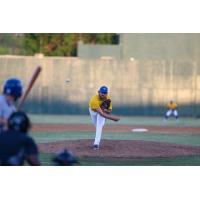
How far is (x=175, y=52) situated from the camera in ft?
121

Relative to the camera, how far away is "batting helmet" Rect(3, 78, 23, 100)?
6.71 meters

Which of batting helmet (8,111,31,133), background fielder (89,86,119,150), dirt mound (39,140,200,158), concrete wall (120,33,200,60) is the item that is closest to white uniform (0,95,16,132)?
batting helmet (8,111,31,133)

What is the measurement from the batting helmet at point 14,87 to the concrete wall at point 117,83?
27587 millimetres

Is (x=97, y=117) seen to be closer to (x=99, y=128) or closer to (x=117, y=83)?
(x=99, y=128)

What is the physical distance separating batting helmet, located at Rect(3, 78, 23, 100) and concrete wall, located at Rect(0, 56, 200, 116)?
27587 mm

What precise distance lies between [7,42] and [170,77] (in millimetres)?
32140

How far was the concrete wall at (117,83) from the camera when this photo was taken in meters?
34.5

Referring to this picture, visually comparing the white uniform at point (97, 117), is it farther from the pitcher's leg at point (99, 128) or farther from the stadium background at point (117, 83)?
the stadium background at point (117, 83)

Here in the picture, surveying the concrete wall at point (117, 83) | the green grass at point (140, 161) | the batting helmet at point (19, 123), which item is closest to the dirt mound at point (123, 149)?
the green grass at point (140, 161)

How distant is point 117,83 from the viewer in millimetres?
34594

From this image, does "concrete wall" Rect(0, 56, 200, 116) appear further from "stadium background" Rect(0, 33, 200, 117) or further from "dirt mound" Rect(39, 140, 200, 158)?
"dirt mound" Rect(39, 140, 200, 158)

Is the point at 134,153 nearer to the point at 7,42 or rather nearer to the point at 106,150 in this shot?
the point at 106,150

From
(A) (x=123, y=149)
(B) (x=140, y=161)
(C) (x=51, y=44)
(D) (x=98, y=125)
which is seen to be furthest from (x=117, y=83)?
(B) (x=140, y=161)

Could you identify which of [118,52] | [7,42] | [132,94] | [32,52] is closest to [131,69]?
[132,94]
